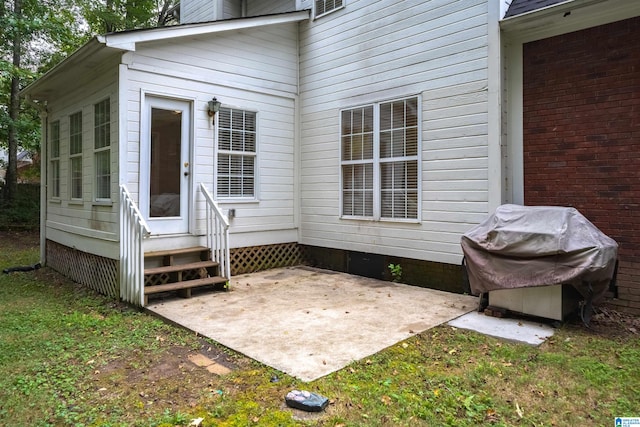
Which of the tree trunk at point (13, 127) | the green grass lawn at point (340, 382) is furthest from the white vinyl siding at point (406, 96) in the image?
the tree trunk at point (13, 127)

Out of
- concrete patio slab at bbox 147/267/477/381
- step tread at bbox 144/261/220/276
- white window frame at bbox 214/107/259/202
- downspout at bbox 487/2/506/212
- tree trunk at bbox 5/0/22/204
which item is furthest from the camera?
tree trunk at bbox 5/0/22/204

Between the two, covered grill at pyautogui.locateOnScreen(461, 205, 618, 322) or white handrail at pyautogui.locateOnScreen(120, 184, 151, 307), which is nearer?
covered grill at pyautogui.locateOnScreen(461, 205, 618, 322)

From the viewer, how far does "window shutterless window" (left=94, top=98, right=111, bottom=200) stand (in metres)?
6.04

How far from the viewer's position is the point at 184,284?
5430mm

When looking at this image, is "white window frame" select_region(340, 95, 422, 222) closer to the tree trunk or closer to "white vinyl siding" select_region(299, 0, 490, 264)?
"white vinyl siding" select_region(299, 0, 490, 264)

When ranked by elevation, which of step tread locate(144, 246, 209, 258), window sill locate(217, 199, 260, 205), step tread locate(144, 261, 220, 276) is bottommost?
step tread locate(144, 261, 220, 276)

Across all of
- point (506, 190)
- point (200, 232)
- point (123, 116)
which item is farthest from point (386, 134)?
point (123, 116)

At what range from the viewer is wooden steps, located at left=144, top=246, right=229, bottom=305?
211 inches

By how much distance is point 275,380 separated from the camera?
301cm

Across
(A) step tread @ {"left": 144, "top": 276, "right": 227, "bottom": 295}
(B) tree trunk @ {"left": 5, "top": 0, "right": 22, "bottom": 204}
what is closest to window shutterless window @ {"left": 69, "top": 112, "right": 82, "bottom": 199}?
(A) step tread @ {"left": 144, "top": 276, "right": 227, "bottom": 295}

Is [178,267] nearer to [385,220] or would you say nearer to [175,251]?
[175,251]

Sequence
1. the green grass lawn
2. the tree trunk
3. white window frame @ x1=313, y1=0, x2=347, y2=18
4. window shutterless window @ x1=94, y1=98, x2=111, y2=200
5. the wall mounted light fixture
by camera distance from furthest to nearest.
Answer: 1. the tree trunk
2. white window frame @ x1=313, y1=0, x2=347, y2=18
3. the wall mounted light fixture
4. window shutterless window @ x1=94, y1=98, x2=111, y2=200
5. the green grass lawn

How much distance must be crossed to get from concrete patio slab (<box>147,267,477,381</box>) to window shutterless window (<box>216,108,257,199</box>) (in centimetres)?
152

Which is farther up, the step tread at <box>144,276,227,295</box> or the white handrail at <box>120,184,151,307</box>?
the white handrail at <box>120,184,151,307</box>
